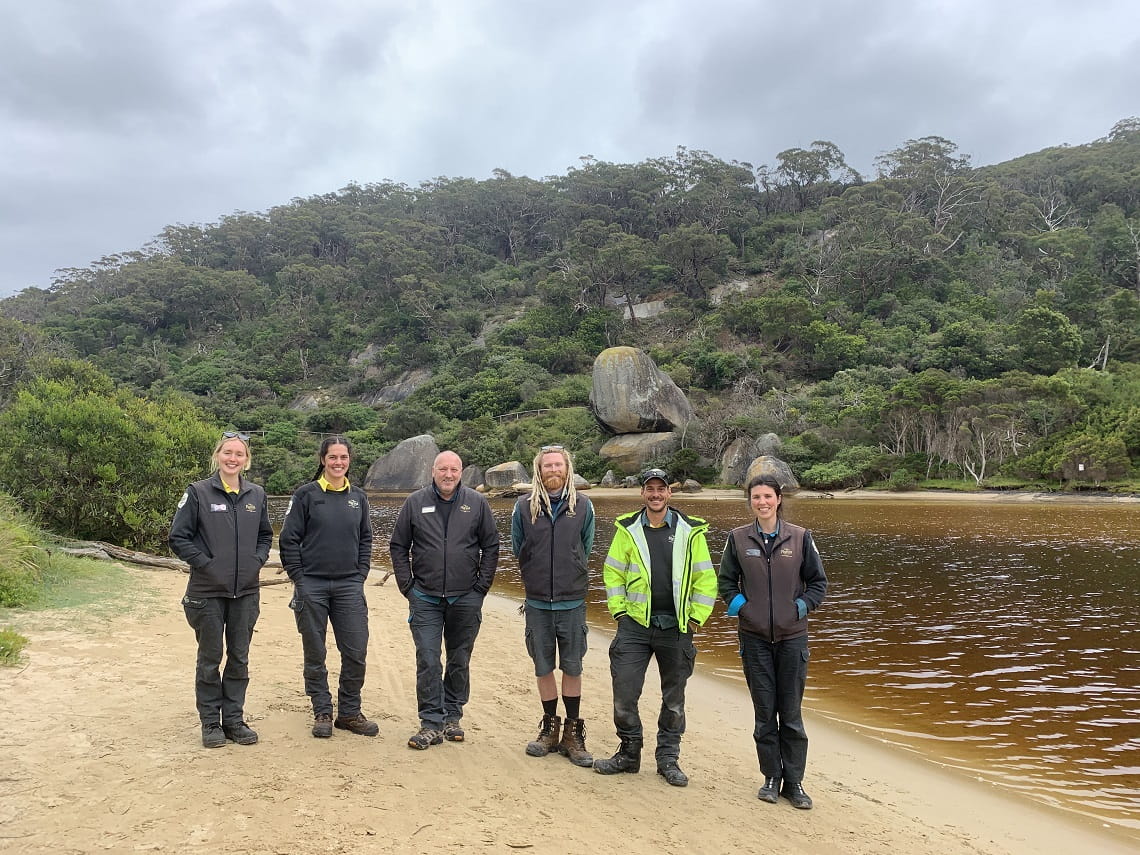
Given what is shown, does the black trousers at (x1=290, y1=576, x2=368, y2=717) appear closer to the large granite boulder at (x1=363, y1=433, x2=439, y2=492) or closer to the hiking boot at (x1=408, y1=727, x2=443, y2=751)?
the hiking boot at (x1=408, y1=727, x2=443, y2=751)

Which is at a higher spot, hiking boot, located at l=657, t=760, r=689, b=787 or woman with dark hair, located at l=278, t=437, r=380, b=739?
woman with dark hair, located at l=278, t=437, r=380, b=739

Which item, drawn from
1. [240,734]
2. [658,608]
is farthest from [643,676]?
[240,734]

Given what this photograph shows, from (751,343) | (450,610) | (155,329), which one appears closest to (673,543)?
(450,610)

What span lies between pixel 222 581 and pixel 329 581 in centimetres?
64

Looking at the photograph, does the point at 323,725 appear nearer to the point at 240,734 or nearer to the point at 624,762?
the point at 240,734

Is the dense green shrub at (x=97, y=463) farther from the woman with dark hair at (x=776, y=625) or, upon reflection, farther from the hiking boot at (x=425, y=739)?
the woman with dark hair at (x=776, y=625)

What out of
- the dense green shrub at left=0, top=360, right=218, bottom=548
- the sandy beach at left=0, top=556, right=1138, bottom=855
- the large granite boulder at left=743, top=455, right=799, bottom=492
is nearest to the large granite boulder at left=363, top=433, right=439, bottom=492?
the large granite boulder at left=743, top=455, right=799, bottom=492

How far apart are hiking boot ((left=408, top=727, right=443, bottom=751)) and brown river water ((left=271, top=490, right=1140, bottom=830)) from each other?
377cm

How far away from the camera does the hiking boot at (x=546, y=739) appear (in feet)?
14.6

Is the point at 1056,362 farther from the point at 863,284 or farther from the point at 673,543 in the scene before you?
the point at 673,543

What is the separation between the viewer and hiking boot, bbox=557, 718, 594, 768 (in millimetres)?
4383

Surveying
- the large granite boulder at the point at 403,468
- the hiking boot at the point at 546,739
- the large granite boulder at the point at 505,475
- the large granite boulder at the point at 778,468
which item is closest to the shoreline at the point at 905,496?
the large granite boulder at the point at 778,468

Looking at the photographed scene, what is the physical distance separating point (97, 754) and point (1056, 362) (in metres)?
43.5

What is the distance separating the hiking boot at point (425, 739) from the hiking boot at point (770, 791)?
6.66 ft
